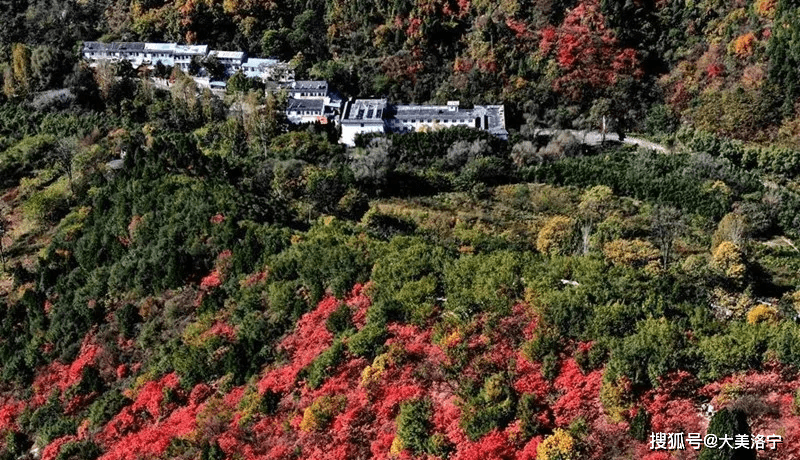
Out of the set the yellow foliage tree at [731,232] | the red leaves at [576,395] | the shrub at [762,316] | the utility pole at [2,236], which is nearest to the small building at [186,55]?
the utility pole at [2,236]

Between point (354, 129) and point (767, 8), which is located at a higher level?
point (767, 8)

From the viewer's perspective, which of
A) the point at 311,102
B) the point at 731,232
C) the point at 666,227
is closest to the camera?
the point at 731,232

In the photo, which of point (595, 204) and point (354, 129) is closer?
point (595, 204)

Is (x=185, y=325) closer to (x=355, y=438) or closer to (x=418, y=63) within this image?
(x=355, y=438)

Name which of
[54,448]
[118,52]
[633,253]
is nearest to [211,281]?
[54,448]

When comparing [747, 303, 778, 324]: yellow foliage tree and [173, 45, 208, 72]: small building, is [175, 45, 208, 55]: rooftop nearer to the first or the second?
[173, 45, 208, 72]: small building

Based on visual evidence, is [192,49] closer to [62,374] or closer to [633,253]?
[62,374]

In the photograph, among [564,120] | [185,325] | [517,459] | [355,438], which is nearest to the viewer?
[517,459]

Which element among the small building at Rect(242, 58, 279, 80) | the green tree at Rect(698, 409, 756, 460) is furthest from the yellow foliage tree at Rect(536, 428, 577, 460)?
the small building at Rect(242, 58, 279, 80)

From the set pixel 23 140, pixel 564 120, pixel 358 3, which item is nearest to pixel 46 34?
pixel 23 140
